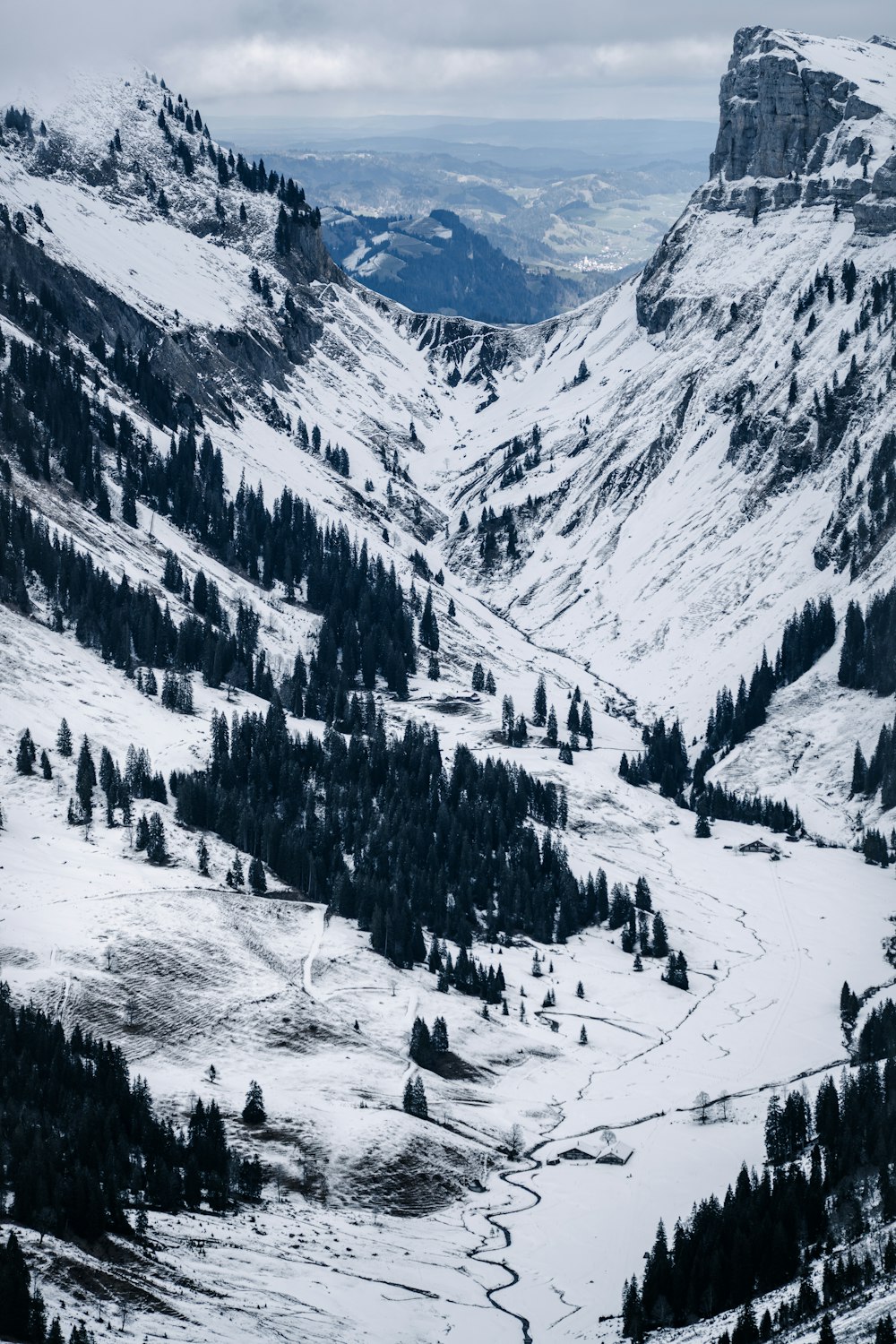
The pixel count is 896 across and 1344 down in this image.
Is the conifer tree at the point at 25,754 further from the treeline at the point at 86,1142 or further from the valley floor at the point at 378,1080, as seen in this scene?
the treeline at the point at 86,1142

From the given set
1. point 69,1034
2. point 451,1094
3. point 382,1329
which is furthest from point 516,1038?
point 382,1329

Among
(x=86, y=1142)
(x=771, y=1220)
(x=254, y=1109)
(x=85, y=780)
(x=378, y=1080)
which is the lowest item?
(x=378, y=1080)

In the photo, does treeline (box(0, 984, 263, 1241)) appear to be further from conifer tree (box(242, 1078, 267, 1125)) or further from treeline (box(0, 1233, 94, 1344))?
treeline (box(0, 1233, 94, 1344))

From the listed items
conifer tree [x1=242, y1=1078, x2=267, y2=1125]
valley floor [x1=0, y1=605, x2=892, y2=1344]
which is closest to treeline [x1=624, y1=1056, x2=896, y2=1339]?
valley floor [x1=0, y1=605, x2=892, y2=1344]

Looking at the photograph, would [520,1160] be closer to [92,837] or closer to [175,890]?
[175,890]

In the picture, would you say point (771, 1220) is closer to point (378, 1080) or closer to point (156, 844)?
point (378, 1080)

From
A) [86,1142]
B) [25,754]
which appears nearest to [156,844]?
[25,754]
